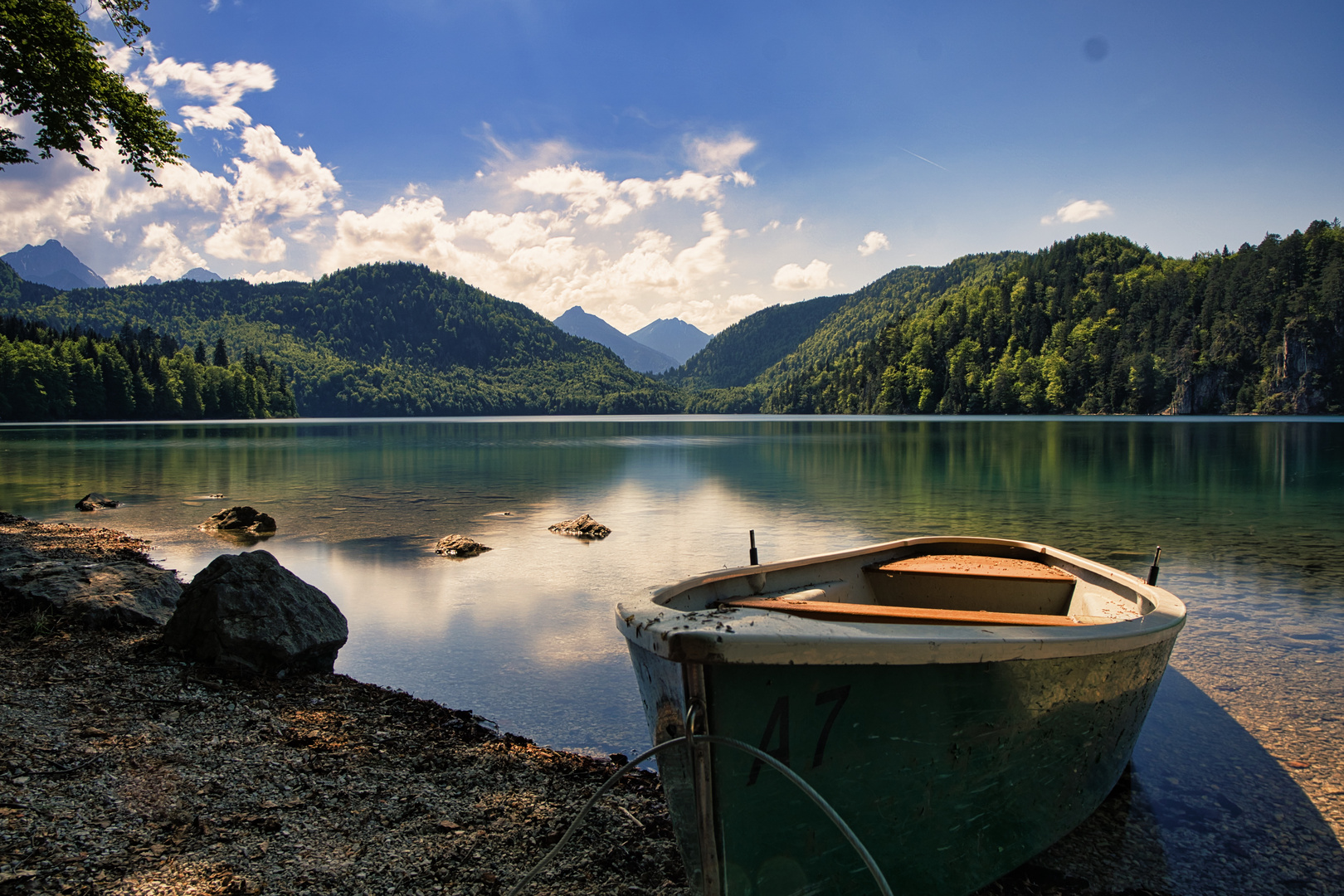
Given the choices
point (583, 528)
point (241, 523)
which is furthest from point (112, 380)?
point (583, 528)

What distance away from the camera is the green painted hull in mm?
3244

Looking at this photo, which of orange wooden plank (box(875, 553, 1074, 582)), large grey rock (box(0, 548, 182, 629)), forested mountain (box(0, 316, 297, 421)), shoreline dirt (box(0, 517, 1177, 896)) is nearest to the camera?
shoreline dirt (box(0, 517, 1177, 896))

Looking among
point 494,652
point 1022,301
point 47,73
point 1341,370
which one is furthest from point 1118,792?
point 1022,301

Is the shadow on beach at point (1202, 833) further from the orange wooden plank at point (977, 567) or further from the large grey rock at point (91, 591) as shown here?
the large grey rock at point (91, 591)

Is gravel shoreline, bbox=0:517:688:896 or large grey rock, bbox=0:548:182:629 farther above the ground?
large grey rock, bbox=0:548:182:629

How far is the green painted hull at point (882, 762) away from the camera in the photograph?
10.6 feet

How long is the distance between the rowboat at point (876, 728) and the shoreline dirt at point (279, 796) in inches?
29.7

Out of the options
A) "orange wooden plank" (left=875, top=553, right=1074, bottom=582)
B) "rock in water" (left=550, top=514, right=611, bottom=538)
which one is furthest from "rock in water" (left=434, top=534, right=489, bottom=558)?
"orange wooden plank" (left=875, top=553, right=1074, bottom=582)

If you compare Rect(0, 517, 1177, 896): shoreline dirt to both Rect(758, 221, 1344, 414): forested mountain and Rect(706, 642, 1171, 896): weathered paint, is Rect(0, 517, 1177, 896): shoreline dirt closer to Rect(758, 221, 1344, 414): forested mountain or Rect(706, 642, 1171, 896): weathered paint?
Rect(706, 642, 1171, 896): weathered paint

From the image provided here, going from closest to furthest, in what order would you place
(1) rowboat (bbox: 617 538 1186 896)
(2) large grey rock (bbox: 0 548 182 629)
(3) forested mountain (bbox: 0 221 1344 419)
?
1. (1) rowboat (bbox: 617 538 1186 896)
2. (2) large grey rock (bbox: 0 548 182 629)
3. (3) forested mountain (bbox: 0 221 1344 419)

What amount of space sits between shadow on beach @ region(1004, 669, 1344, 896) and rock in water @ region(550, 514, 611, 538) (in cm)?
1244

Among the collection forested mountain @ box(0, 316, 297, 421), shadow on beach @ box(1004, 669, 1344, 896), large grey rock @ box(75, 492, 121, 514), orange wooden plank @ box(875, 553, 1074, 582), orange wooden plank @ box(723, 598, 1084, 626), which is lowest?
shadow on beach @ box(1004, 669, 1344, 896)

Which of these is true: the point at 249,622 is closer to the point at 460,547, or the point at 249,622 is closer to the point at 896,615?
the point at 896,615

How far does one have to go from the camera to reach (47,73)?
1349 centimetres
